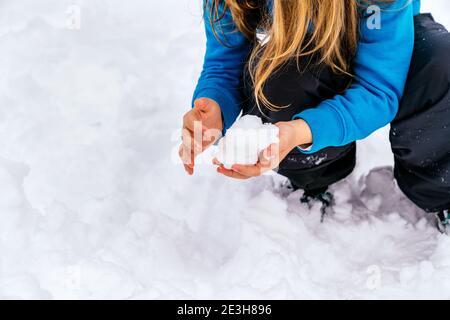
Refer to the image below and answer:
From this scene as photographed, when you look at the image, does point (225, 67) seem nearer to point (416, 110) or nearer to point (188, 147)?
point (188, 147)

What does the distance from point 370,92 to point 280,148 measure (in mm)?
229

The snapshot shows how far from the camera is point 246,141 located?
841 millimetres

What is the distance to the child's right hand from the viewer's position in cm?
97

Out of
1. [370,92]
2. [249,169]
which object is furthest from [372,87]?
[249,169]

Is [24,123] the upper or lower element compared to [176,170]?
upper

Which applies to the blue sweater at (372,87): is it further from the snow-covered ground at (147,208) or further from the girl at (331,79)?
the snow-covered ground at (147,208)

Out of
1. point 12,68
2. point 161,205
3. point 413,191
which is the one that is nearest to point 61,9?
point 12,68

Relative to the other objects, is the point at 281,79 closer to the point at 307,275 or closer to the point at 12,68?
the point at 307,275

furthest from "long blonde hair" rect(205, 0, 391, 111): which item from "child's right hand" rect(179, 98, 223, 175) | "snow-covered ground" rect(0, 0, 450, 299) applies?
"snow-covered ground" rect(0, 0, 450, 299)

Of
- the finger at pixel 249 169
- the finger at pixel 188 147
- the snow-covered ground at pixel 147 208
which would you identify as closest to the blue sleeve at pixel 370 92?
the finger at pixel 249 169

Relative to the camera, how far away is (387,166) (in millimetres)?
1289

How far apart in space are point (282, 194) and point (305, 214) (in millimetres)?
90

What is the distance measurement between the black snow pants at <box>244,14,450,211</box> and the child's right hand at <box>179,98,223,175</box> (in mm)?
114

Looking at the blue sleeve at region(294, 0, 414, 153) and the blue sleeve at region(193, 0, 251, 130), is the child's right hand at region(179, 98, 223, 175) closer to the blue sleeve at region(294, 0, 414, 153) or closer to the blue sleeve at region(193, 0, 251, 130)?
the blue sleeve at region(193, 0, 251, 130)
